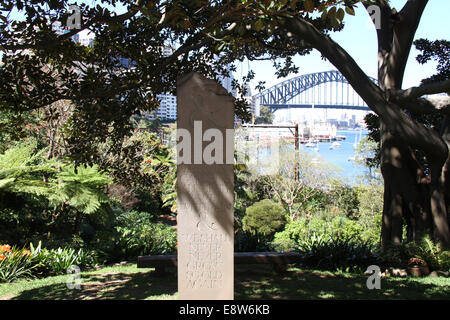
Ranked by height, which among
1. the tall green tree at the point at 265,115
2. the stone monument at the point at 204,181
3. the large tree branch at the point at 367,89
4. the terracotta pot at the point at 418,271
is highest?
the tall green tree at the point at 265,115

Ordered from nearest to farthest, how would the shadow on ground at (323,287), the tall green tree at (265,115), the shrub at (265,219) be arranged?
the shadow on ground at (323,287) → the shrub at (265,219) → the tall green tree at (265,115)

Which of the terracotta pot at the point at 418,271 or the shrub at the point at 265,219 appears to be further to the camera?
the shrub at the point at 265,219

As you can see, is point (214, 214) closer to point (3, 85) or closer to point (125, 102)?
point (125, 102)

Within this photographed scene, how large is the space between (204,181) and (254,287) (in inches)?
115

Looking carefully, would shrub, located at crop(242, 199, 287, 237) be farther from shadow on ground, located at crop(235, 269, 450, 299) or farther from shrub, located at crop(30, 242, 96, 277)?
shadow on ground, located at crop(235, 269, 450, 299)

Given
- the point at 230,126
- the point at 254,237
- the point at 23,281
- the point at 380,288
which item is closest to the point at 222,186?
the point at 230,126

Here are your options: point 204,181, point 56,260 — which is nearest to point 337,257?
point 204,181

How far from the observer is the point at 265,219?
16.1 meters

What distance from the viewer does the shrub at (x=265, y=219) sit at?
15992 mm

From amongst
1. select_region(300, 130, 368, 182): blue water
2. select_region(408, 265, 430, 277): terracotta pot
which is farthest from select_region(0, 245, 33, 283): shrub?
select_region(300, 130, 368, 182): blue water

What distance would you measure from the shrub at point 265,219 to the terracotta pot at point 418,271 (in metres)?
8.37

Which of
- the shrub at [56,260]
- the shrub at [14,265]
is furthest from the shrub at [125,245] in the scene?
the shrub at [14,265]

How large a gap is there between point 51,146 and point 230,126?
8659 mm

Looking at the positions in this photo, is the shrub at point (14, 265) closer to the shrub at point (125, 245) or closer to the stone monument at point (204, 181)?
the shrub at point (125, 245)
